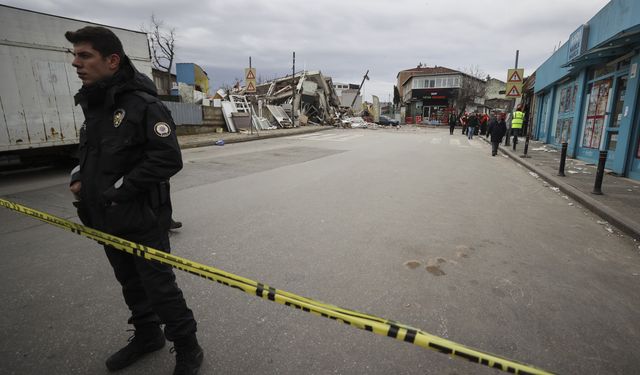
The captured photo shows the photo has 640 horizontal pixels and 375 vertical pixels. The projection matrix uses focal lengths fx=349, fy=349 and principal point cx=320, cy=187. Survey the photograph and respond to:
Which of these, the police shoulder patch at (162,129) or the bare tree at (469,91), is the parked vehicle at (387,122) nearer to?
the bare tree at (469,91)

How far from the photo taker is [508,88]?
15469 mm

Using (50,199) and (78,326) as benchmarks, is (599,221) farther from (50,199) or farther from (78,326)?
(50,199)

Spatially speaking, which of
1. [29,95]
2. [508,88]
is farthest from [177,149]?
[508,88]

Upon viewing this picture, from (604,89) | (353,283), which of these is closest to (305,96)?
(604,89)

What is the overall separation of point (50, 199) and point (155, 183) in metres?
5.63

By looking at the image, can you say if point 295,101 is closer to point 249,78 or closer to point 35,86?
point 249,78

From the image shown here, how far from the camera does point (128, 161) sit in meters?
2.08

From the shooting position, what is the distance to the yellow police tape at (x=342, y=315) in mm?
1377

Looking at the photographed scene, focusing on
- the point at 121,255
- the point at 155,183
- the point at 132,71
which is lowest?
the point at 121,255

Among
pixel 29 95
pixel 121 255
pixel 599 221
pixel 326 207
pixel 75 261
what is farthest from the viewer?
pixel 29 95

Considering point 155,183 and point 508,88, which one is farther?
point 508,88

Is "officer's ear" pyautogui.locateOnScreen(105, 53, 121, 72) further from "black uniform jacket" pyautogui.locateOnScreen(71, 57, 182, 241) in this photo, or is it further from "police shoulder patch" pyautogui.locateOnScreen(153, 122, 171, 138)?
"police shoulder patch" pyautogui.locateOnScreen(153, 122, 171, 138)

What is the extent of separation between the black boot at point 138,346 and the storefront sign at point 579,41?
551 inches

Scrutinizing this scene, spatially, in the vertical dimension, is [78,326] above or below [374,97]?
below
